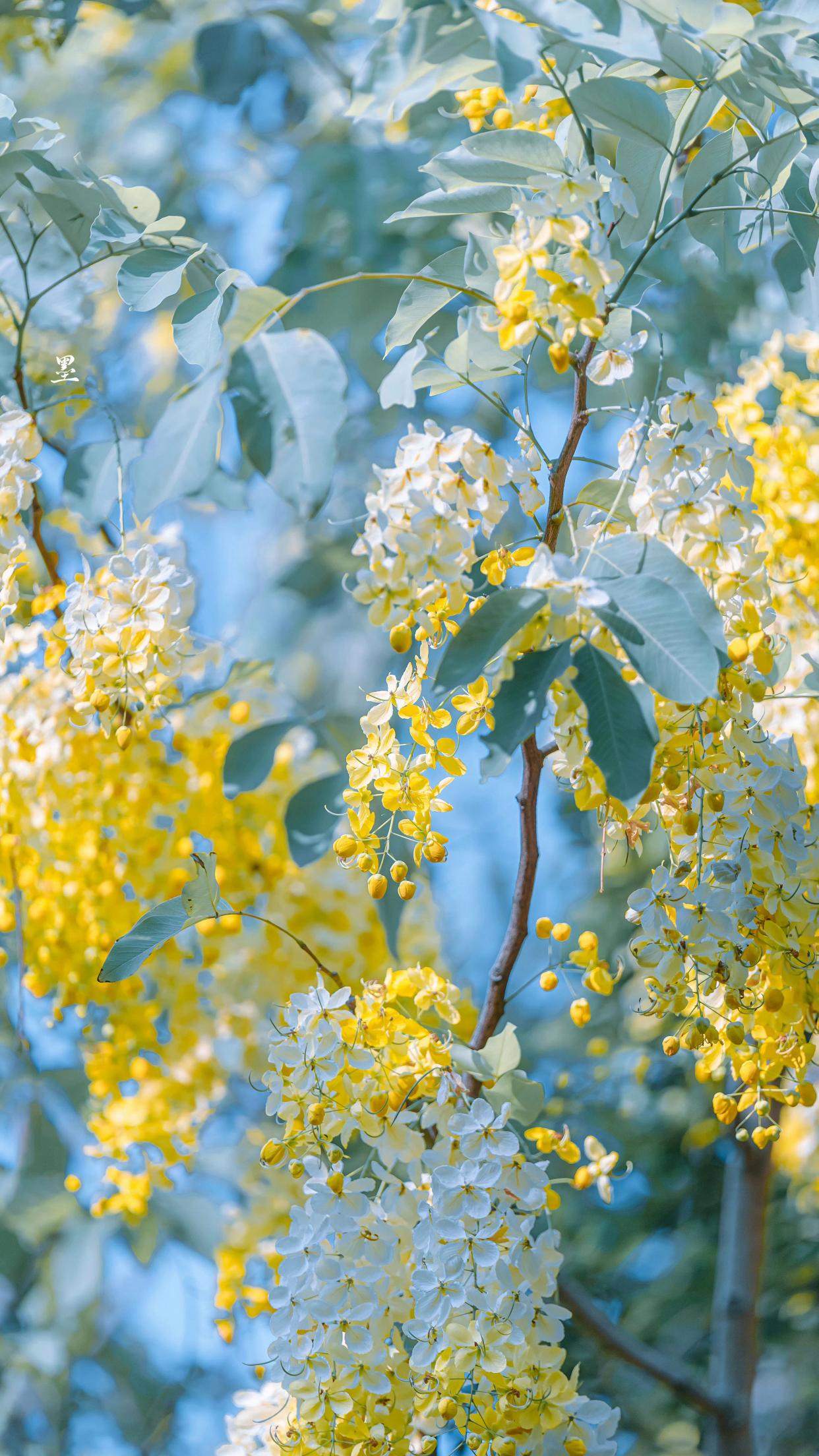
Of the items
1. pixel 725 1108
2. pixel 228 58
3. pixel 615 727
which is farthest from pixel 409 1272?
pixel 228 58

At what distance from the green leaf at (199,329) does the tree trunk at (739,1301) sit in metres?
1.16

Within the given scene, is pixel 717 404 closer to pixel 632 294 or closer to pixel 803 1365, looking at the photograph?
pixel 632 294

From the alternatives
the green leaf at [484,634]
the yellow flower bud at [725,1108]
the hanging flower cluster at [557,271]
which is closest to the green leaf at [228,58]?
the hanging flower cluster at [557,271]

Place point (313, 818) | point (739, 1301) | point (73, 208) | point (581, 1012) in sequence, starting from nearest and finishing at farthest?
point (581, 1012)
point (73, 208)
point (313, 818)
point (739, 1301)

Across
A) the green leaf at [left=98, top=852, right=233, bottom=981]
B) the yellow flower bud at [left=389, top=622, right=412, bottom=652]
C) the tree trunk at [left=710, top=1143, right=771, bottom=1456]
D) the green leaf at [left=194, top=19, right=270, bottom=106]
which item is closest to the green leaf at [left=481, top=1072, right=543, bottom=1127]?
the green leaf at [left=98, top=852, right=233, bottom=981]

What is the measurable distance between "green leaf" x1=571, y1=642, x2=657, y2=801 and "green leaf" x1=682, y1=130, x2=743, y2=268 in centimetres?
33

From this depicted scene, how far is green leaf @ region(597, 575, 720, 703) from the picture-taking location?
1.89ft

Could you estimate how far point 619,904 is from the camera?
193cm

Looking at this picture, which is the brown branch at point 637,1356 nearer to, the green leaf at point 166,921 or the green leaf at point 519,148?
→ the green leaf at point 166,921

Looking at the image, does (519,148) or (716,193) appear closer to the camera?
(519,148)

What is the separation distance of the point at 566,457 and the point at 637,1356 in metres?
1.00

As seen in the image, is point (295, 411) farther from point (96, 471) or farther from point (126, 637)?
point (96, 471)

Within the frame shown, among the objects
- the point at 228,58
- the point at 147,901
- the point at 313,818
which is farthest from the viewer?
the point at 228,58

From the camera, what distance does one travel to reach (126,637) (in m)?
0.81
